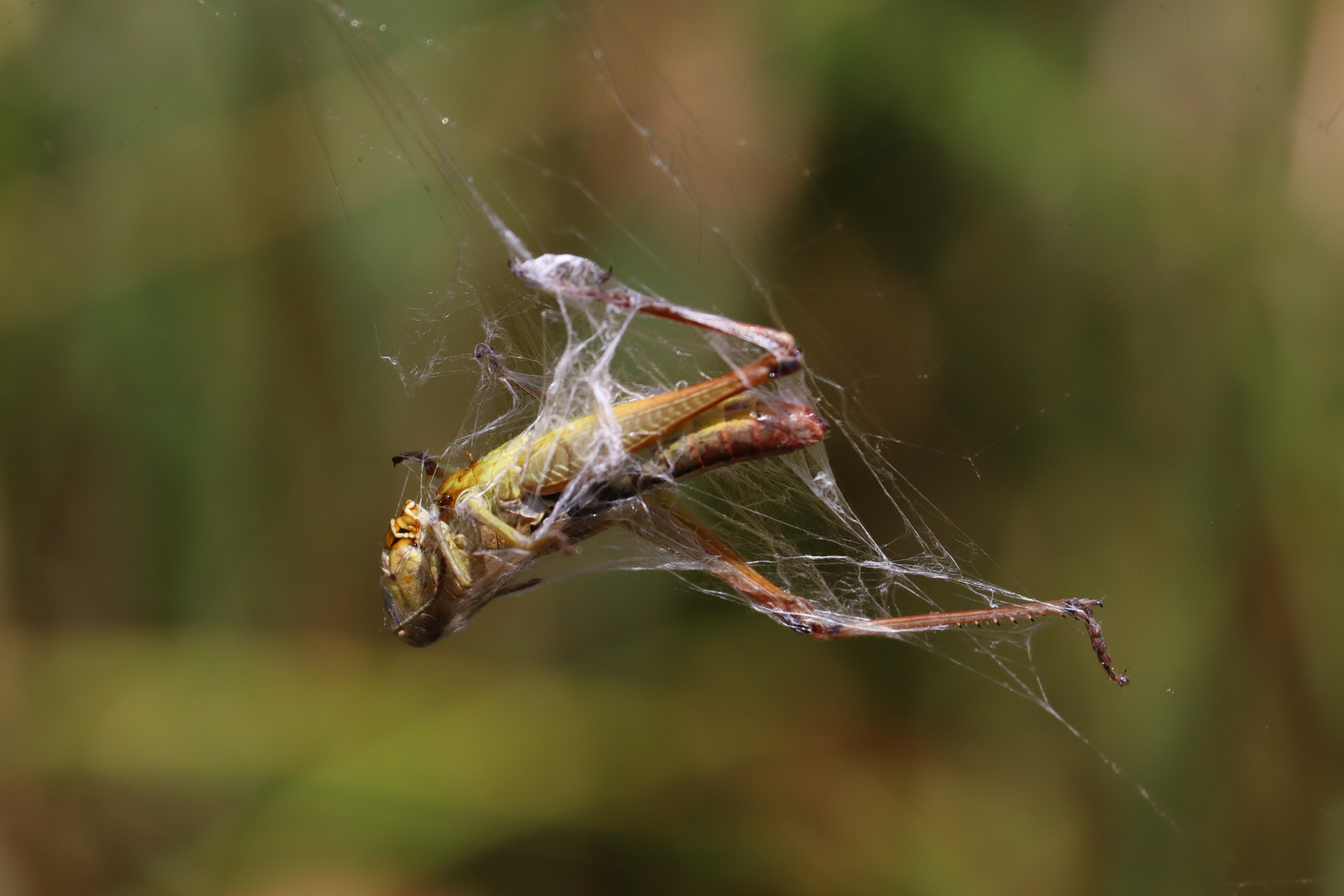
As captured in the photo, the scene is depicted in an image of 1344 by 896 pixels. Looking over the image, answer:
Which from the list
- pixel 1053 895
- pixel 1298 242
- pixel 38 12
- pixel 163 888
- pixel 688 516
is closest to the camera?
pixel 688 516

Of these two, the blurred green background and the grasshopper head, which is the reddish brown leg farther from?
the blurred green background

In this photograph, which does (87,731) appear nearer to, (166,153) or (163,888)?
(163,888)

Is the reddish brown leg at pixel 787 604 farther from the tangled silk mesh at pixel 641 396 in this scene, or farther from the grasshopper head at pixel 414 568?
the grasshopper head at pixel 414 568

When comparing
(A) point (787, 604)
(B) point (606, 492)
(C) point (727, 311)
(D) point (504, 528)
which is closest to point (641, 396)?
(B) point (606, 492)

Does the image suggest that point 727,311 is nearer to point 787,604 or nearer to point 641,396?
point 641,396

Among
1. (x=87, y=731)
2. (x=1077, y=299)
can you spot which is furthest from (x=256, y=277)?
(x=1077, y=299)

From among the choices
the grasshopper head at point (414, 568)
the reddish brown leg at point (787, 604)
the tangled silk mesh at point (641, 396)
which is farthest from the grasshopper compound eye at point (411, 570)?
the reddish brown leg at point (787, 604)

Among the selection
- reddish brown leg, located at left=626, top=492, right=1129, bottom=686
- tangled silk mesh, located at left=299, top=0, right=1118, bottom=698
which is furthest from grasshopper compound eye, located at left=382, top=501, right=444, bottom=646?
reddish brown leg, located at left=626, top=492, right=1129, bottom=686
